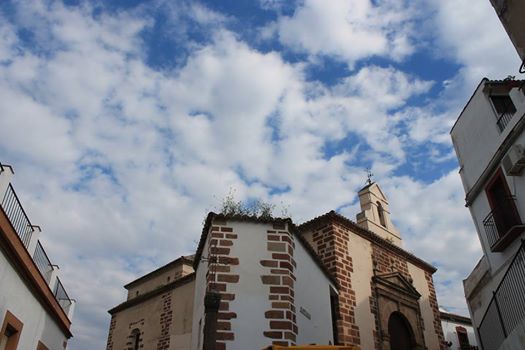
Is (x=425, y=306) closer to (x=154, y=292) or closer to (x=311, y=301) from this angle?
(x=311, y=301)

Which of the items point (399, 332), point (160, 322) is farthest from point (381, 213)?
point (160, 322)

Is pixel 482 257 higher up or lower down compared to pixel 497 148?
lower down

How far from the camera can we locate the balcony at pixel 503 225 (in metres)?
9.96

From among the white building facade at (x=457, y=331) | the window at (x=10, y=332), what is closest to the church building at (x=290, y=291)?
the window at (x=10, y=332)

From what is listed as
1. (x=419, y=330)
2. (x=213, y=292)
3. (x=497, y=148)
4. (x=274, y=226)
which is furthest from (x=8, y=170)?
(x=419, y=330)

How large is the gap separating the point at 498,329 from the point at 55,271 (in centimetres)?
1060

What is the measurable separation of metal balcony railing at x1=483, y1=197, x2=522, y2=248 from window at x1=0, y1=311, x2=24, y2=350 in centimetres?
1051

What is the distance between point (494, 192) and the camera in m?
11.3

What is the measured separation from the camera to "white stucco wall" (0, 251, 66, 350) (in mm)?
7488

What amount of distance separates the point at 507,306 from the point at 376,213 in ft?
28.2

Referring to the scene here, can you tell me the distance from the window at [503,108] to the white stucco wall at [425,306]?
6471 millimetres

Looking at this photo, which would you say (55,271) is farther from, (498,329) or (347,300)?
(498,329)

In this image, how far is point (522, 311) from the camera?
7.85 m

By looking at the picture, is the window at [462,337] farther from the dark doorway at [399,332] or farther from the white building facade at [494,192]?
the white building facade at [494,192]
